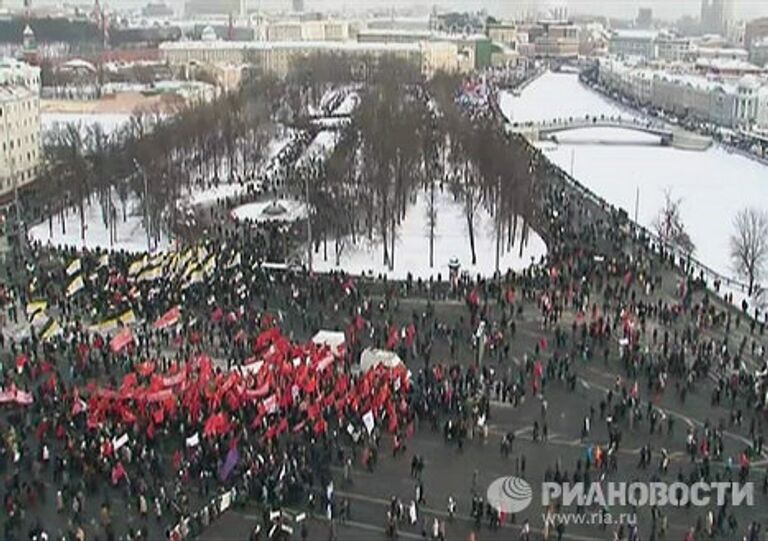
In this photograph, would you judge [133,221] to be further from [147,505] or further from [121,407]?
[147,505]

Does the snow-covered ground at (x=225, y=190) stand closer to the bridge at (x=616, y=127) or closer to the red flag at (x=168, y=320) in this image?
the red flag at (x=168, y=320)

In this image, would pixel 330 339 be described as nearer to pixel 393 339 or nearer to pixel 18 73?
pixel 393 339

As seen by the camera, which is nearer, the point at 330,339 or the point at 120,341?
the point at 120,341

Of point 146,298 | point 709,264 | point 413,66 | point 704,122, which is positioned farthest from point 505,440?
point 413,66

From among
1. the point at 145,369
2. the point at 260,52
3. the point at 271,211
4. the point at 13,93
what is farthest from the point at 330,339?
the point at 260,52

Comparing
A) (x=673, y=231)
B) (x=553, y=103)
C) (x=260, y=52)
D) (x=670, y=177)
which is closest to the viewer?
(x=673, y=231)

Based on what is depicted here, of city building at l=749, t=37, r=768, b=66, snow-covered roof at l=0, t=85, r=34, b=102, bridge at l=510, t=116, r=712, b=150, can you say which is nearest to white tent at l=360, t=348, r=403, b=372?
snow-covered roof at l=0, t=85, r=34, b=102

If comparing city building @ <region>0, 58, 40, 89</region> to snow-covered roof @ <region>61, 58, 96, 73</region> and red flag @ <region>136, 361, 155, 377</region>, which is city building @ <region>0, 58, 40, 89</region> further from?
red flag @ <region>136, 361, 155, 377</region>
